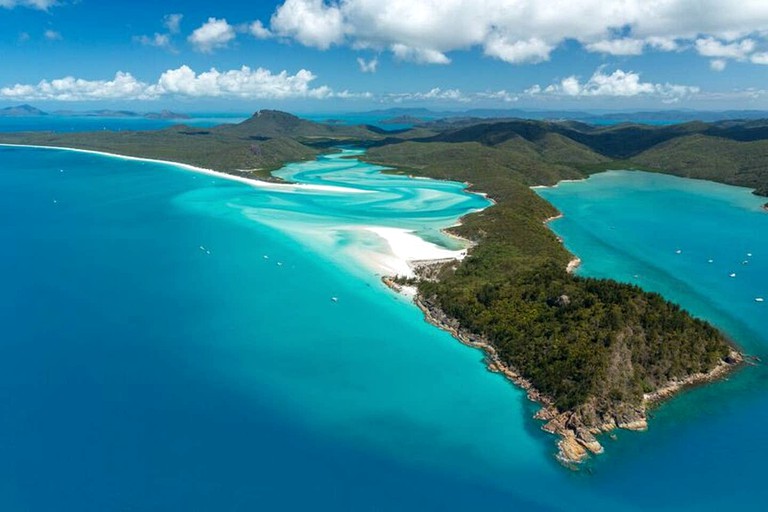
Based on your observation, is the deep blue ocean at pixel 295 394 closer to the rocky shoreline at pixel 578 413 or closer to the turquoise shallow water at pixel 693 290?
the turquoise shallow water at pixel 693 290

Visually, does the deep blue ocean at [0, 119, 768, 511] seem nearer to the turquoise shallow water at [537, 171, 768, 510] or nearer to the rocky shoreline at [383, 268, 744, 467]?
the turquoise shallow water at [537, 171, 768, 510]

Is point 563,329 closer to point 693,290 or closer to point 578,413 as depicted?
point 578,413

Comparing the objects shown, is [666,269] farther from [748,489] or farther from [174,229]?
[174,229]

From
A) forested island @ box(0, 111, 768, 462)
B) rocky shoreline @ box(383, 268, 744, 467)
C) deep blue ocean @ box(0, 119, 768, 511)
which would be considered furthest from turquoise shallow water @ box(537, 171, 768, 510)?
forested island @ box(0, 111, 768, 462)

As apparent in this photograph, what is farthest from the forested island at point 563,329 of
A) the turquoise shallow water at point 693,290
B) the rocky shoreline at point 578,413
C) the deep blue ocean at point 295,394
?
the turquoise shallow water at point 693,290

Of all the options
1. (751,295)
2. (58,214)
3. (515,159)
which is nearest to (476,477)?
(751,295)

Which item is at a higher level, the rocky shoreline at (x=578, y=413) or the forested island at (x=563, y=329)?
the forested island at (x=563, y=329)

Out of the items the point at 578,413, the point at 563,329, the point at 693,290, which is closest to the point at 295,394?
the point at 578,413
